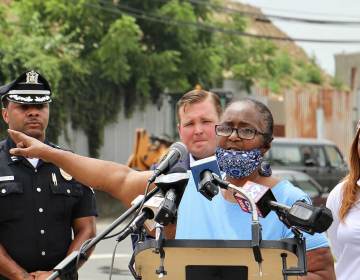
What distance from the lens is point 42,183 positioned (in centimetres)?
454

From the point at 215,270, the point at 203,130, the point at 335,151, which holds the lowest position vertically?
the point at 335,151

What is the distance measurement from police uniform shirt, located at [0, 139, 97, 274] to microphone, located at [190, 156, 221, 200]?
1782 millimetres

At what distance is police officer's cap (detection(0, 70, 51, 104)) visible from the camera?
15.1ft

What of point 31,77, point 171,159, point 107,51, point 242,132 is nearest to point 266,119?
point 242,132

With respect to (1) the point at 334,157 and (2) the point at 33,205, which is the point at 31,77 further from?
(1) the point at 334,157

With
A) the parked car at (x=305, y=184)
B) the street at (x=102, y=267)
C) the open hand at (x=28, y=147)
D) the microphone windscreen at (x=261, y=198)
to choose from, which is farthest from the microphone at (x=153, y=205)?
the parked car at (x=305, y=184)

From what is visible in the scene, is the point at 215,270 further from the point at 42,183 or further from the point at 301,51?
the point at 301,51

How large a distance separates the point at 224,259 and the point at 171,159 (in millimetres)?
392

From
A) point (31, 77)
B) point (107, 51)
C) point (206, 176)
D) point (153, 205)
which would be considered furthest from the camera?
point (107, 51)

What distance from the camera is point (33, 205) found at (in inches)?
176

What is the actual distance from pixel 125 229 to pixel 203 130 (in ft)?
5.40

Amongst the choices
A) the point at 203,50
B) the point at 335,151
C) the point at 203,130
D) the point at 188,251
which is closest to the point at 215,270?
the point at 188,251

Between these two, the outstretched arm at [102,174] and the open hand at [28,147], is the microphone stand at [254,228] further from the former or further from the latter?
the open hand at [28,147]

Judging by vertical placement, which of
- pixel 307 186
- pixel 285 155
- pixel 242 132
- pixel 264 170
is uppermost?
pixel 242 132
